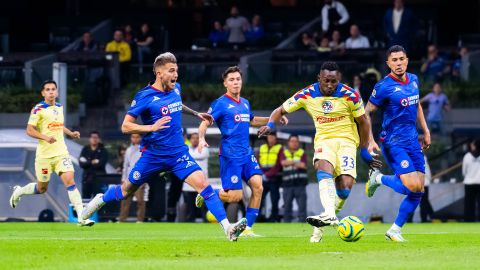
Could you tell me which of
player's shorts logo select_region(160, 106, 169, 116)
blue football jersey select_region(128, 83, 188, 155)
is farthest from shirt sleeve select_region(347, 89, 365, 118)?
player's shorts logo select_region(160, 106, 169, 116)

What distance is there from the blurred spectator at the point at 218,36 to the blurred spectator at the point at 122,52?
2.80 meters

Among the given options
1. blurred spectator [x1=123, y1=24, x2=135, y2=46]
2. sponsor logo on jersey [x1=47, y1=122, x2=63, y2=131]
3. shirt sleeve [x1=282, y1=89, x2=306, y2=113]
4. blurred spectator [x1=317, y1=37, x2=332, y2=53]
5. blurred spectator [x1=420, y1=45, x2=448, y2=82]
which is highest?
blurred spectator [x1=123, y1=24, x2=135, y2=46]

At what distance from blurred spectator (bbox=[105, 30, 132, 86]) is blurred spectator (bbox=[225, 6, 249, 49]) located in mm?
3070

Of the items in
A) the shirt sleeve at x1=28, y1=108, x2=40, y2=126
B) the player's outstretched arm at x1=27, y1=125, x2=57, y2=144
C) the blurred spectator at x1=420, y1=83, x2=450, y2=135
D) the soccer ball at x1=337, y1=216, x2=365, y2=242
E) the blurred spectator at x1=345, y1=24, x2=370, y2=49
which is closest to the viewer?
the soccer ball at x1=337, y1=216, x2=365, y2=242

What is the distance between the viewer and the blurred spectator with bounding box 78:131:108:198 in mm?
30672

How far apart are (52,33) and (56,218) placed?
1291 centimetres

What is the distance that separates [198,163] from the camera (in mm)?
30406

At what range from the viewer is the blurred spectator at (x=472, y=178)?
101ft

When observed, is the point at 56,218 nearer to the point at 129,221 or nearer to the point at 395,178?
the point at 129,221

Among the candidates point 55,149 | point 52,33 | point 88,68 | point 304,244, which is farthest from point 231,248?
point 52,33

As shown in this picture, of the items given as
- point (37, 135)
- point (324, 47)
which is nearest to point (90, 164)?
point (37, 135)

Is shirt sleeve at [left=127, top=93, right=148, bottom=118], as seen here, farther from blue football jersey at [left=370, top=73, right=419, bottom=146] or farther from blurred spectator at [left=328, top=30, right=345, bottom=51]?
blurred spectator at [left=328, top=30, right=345, bottom=51]

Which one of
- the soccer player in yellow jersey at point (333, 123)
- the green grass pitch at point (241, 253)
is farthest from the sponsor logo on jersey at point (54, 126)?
the soccer player in yellow jersey at point (333, 123)

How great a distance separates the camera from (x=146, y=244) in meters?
17.2
